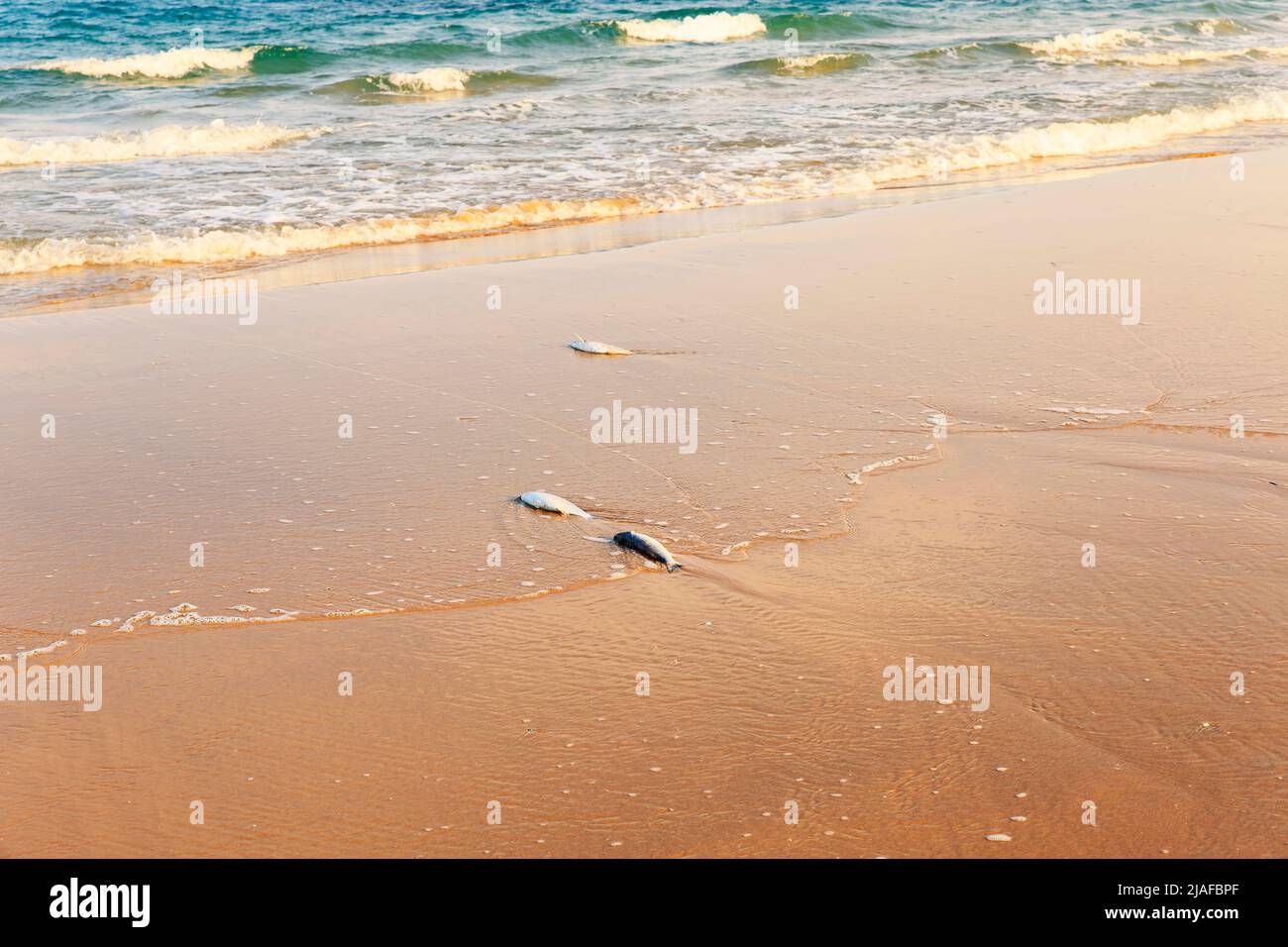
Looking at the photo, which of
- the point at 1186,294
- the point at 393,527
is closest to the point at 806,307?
the point at 1186,294

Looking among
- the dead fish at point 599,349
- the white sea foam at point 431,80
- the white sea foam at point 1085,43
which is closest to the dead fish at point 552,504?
the dead fish at point 599,349

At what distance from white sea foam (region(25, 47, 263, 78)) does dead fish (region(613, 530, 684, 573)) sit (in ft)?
60.9

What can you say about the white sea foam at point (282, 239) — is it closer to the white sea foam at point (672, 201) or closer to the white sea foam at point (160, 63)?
the white sea foam at point (672, 201)

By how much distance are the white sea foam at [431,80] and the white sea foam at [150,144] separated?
4072mm

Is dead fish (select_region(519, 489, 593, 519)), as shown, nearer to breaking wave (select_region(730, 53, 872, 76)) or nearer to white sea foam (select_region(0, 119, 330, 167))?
white sea foam (select_region(0, 119, 330, 167))

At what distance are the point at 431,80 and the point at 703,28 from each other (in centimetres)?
866

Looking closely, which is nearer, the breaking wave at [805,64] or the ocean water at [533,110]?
the ocean water at [533,110]

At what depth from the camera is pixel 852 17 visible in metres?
24.1

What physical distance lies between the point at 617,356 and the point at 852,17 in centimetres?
2044

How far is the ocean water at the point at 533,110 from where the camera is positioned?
10094 millimetres

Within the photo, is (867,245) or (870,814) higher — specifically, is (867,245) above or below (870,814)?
above

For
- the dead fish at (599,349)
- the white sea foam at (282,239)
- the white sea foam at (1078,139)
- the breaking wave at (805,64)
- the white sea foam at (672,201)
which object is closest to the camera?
the dead fish at (599,349)
